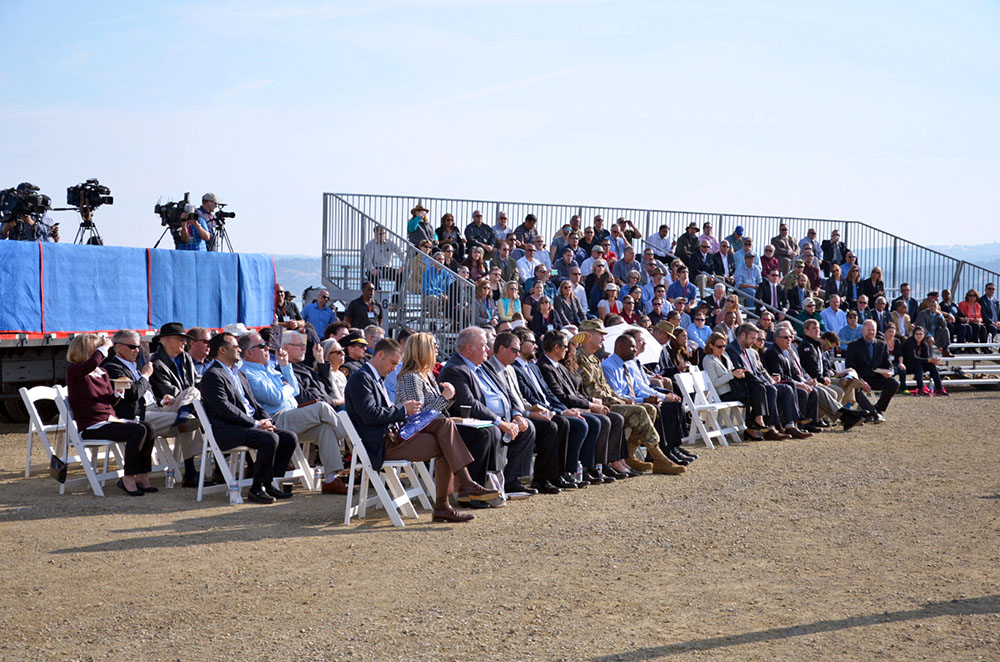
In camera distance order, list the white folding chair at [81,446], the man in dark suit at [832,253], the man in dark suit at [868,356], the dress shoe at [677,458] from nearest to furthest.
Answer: the white folding chair at [81,446] → the dress shoe at [677,458] → the man in dark suit at [868,356] → the man in dark suit at [832,253]

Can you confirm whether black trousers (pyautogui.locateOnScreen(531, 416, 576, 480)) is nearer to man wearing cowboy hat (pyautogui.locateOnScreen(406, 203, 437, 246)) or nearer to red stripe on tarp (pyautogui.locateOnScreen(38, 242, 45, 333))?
red stripe on tarp (pyautogui.locateOnScreen(38, 242, 45, 333))

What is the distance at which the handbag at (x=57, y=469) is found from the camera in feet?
28.3

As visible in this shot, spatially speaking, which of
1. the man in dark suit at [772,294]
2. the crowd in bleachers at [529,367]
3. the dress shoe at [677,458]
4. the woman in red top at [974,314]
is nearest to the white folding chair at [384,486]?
the crowd in bleachers at [529,367]

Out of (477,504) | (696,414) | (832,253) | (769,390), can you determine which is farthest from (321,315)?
(832,253)

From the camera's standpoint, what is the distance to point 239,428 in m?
8.36

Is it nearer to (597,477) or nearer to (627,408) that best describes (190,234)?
(627,408)

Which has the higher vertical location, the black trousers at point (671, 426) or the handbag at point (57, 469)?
the black trousers at point (671, 426)

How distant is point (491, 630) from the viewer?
16.2 ft

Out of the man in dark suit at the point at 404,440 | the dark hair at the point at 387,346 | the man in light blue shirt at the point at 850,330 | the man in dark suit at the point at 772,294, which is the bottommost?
the man in dark suit at the point at 404,440

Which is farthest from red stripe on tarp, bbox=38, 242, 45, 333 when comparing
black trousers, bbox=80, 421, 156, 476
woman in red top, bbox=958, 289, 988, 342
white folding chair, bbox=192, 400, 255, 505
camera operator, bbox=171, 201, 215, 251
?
woman in red top, bbox=958, 289, 988, 342

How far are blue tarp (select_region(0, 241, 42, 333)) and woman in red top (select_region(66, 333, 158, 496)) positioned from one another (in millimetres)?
3998

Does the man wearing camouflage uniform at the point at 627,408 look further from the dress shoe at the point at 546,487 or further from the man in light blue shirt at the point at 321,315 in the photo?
the man in light blue shirt at the point at 321,315

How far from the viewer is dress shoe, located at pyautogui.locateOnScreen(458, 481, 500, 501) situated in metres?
7.94

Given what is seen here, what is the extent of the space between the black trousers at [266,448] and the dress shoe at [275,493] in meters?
0.04
